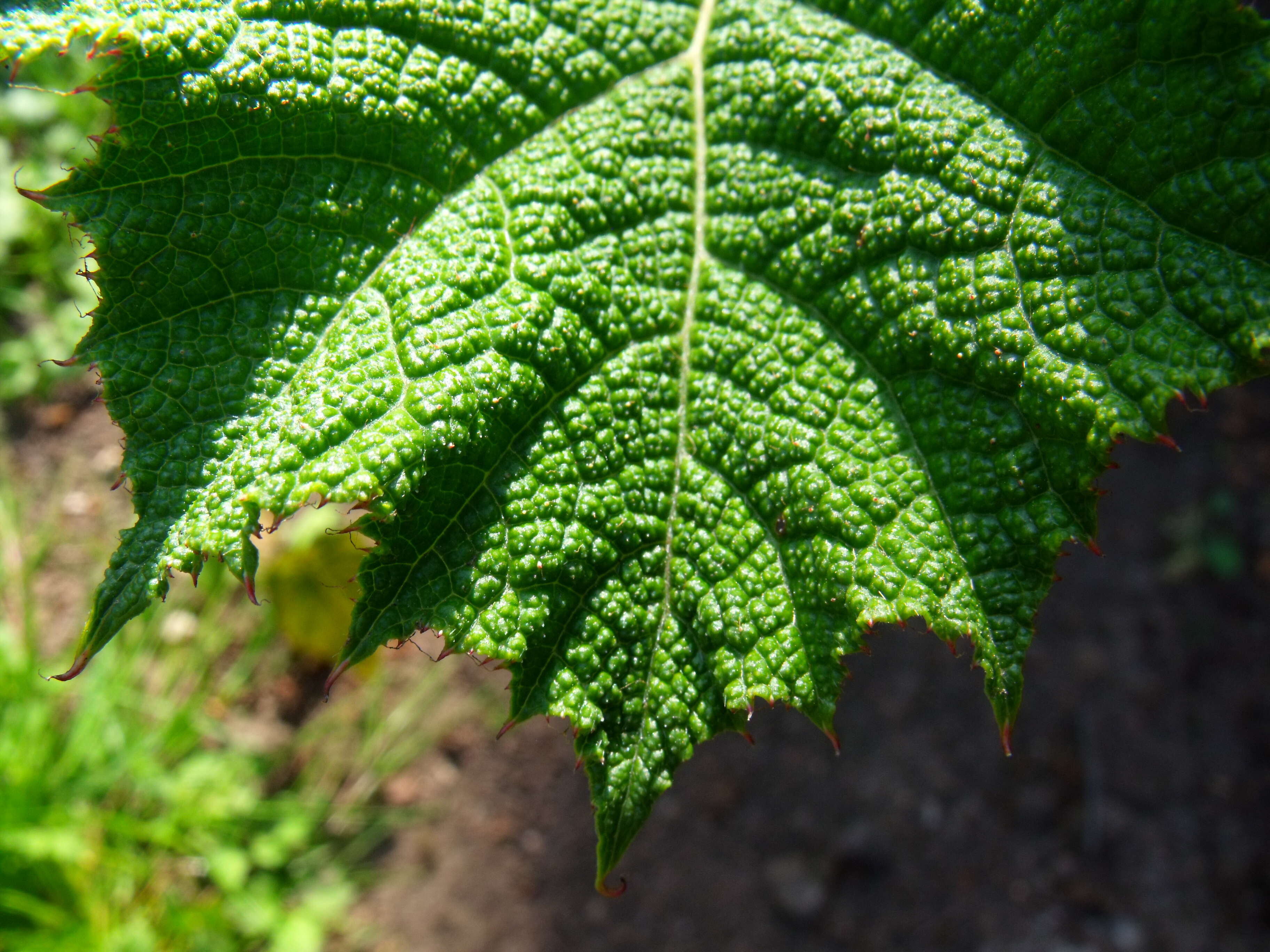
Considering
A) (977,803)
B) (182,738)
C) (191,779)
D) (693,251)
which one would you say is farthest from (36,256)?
(977,803)

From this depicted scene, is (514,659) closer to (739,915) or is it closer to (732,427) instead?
(732,427)

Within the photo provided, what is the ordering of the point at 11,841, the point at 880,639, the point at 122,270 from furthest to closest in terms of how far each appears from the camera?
the point at 880,639 → the point at 11,841 → the point at 122,270

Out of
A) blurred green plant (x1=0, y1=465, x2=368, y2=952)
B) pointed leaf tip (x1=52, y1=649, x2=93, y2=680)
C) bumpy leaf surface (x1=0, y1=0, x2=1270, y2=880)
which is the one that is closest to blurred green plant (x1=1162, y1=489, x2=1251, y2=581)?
bumpy leaf surface (x1=0, y1=0, x2=1270, y2=880)

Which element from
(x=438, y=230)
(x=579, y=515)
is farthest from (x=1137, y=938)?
(x=438, y=230)

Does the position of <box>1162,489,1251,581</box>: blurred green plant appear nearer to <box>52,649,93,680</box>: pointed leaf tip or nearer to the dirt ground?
the dirt ground

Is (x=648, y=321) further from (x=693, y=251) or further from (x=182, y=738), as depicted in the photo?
(x=182, y=738)

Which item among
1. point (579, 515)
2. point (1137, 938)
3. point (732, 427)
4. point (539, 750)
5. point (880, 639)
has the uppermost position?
point (732, 427)

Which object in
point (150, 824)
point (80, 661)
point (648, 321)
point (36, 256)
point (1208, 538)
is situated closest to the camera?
point (80, 661)
